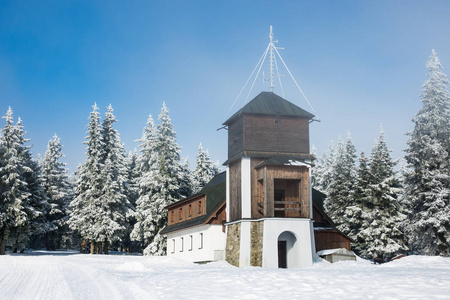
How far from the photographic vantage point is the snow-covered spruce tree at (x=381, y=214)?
47.4m

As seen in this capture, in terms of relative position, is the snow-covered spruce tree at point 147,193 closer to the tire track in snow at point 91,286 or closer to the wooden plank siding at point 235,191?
the wooden plank siding at point 235,191

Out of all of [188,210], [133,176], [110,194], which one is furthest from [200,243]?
[133,176]

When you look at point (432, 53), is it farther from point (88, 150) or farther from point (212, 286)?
point (88, 150)

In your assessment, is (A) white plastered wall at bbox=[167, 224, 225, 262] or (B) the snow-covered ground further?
(A) white plastered wall at bbox=[167, 224, 225, 262]

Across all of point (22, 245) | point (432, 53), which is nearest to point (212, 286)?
point (432, 53)

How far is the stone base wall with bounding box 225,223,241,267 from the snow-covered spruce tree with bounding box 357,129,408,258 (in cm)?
1610

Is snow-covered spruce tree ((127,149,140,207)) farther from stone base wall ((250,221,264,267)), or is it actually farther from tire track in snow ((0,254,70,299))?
tire track in snow ((0,254,70,299))

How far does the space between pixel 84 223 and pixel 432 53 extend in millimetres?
37685

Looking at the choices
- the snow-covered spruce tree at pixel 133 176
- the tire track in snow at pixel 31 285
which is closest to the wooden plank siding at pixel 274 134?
the tire track in snow at pixel 31 285

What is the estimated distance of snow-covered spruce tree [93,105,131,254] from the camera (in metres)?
53.2

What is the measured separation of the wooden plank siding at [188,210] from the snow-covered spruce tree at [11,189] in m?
14.2

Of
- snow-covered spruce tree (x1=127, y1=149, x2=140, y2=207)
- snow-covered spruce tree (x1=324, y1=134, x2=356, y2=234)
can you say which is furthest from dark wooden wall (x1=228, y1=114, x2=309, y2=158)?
snow-covered spruce tree (x1=127, y1=149, x2=140, y2=207)

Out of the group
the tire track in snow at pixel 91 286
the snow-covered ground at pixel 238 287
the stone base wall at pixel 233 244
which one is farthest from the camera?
the stone base wall at pixel 233 244

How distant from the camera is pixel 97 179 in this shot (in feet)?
180
